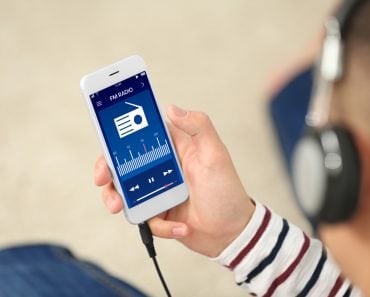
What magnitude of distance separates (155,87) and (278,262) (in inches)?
25.6

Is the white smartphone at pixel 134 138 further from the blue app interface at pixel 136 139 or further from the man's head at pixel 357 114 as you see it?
the man's head at pixel 357 114

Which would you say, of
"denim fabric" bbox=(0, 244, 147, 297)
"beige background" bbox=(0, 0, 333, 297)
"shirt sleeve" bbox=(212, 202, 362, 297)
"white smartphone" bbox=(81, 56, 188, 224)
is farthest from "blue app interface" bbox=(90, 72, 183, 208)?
"beige background" bbox=(0, 0, 333, 297)

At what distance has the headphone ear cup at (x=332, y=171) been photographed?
877 millimetres

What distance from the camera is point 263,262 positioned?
0.71 m

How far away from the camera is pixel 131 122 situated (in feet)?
2.17

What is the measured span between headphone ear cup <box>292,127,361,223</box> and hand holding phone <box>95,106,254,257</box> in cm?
23

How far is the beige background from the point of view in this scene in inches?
47.3

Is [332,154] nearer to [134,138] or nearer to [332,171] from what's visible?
[332,171]

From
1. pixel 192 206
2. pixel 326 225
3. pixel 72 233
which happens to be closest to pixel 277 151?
pixel 326 225

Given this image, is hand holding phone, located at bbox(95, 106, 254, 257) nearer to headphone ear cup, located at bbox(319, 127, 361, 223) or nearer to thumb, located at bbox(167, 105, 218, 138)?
thumb, located at bbox(167, 105, 218, 138)

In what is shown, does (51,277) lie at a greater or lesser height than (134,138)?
lesser

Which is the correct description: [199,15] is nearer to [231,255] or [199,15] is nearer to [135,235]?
[135,235]

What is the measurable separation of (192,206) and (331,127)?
0.28 metres

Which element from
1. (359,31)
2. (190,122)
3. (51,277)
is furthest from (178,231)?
(359,31)
